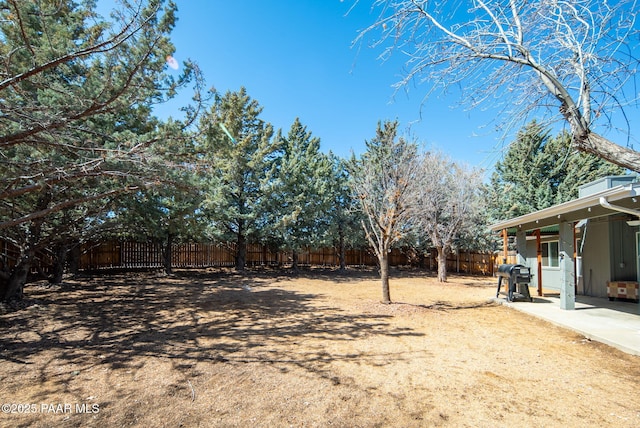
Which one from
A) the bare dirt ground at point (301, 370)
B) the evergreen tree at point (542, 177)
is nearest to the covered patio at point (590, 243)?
the bare dirt ground at point (301, 370)

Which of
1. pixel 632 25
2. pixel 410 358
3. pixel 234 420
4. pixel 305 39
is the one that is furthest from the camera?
pixel 305 39

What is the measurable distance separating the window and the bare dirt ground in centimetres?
556

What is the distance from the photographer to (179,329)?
5.65m

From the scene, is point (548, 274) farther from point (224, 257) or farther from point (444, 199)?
point (224, 257)

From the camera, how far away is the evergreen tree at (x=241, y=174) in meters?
14.5

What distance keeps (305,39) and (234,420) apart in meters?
6.46

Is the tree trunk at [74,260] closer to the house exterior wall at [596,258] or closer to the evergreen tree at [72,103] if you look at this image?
the evergreen tree at [72,103]

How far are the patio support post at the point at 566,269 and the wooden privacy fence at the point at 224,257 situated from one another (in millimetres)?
11203

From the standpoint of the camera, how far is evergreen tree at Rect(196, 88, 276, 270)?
14.5m

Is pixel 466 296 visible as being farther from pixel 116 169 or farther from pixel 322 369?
pixel 116 169

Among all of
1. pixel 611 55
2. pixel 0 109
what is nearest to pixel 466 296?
pixel 611 55

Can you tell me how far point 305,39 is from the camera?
6.32 meters

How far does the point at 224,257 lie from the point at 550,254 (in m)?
16.2

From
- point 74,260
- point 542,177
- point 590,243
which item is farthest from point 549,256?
point 74,260
